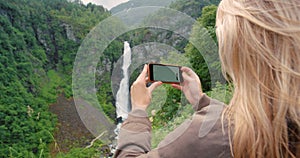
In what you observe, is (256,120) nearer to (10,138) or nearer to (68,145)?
(10,138)

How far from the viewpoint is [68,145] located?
17844 millimetres

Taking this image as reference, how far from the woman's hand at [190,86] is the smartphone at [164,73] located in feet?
0.05

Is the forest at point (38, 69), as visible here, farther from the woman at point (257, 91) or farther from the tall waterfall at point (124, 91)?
the woman at point (257, 91)

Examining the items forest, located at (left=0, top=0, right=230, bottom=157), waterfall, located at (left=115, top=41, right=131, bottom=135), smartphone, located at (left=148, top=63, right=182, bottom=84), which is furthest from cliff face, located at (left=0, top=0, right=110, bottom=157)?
smartphone, located at (left=148, top=63, right=182, bottom=84)

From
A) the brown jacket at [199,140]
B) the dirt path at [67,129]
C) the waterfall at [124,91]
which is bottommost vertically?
the dirt path at [67,129]

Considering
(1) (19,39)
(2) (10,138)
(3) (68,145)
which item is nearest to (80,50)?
(2) (10,138)

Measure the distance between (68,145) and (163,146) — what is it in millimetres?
18062

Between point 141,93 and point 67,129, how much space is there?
1911 cm

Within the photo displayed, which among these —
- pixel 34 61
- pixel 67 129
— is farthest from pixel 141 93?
pixel 34 61

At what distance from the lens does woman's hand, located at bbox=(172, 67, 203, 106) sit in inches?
26.0

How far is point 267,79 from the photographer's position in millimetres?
457

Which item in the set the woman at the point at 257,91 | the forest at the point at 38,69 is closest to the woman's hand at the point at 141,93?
the woman at the point at 257,91

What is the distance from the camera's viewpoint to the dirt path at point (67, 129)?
1744 cm

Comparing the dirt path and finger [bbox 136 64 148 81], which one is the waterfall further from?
the dirt path
